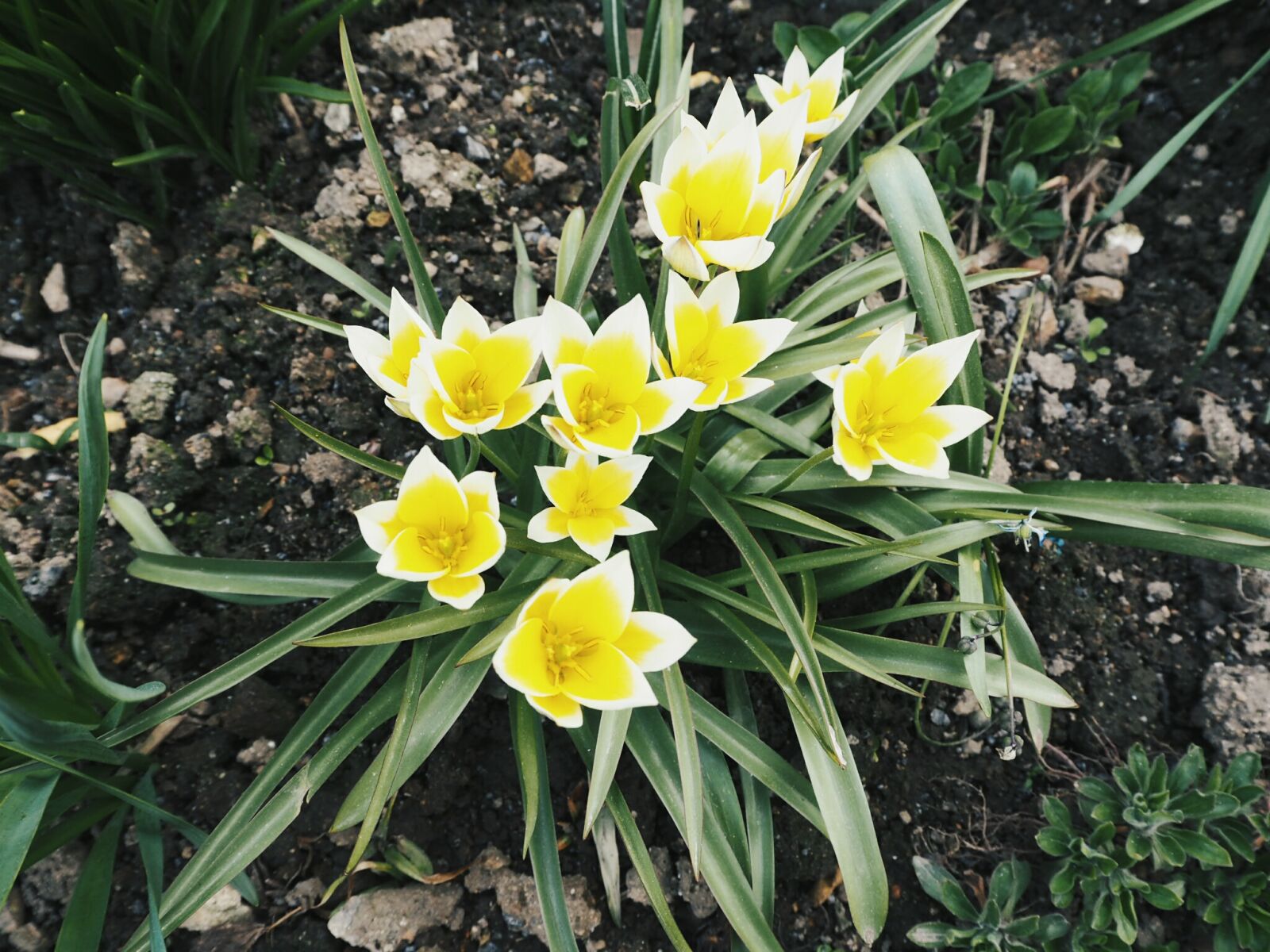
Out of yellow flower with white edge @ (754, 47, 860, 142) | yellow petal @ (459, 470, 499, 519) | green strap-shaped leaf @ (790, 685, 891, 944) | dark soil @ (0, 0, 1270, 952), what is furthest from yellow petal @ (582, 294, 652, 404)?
dark soil @ (0, 0, 1270, 952)

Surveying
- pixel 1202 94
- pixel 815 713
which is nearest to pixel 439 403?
pixel 815 713

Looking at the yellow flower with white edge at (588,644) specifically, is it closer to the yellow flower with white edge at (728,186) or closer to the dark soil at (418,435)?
the yellow flower with white edge at (728,186)

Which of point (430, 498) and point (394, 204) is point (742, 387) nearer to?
point (430, 498)

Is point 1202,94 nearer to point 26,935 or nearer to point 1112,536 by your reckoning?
point 1112,536

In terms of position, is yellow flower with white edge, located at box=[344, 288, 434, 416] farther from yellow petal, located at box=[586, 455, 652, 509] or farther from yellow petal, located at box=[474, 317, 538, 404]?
yellow petal, located at box=[586, 455, 652, 509]

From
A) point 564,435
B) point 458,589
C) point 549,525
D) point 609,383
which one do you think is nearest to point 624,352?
point 609,383

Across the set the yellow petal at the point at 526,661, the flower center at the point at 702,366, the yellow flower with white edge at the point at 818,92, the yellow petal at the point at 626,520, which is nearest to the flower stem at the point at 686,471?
the flower center at the point at 702,366

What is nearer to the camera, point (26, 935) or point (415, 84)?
point (26, 935)
